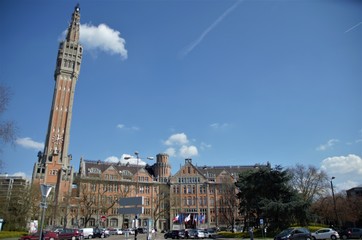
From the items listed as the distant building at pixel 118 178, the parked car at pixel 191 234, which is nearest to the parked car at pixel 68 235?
the parked car at pixel 191 234

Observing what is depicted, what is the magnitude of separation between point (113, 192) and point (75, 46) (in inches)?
2130

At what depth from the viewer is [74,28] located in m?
115

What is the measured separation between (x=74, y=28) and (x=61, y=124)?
4005 cm

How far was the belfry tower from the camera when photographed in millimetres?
90438

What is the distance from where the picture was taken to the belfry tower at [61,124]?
9044cm

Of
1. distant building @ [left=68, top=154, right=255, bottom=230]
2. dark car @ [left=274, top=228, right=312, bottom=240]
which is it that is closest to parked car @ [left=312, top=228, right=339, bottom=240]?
dark car @ [left=274, top=228, right=312, bottom=240]

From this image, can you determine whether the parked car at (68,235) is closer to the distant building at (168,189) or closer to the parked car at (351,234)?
the parked car at (351,234)

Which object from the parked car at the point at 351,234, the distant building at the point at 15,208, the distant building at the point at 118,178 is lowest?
the parked car at the point at 351,234

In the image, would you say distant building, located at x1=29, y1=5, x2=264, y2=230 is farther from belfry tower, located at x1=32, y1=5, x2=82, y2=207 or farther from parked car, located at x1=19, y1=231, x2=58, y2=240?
parked car, located at x1=19, y1=231, x2=58, y2=240

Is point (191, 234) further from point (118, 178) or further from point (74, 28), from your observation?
point (74, 28)

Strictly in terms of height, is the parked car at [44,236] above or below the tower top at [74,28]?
below

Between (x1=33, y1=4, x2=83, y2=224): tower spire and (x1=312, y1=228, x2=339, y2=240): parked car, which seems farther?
(x1=33, y1=4, x2=83, y2=224): tower spire

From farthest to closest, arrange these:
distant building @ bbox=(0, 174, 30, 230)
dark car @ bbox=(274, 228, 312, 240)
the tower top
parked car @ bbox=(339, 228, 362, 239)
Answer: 1. the tower top
2. distant building @ bbox=(0, 174, 30, 230)
3. parked car @ bbox=(339, 228, 362, 239)
4. dark car @ bbox=(274, 228, 312, 240)

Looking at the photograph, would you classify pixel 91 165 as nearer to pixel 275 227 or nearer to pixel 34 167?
pixel 34 167
